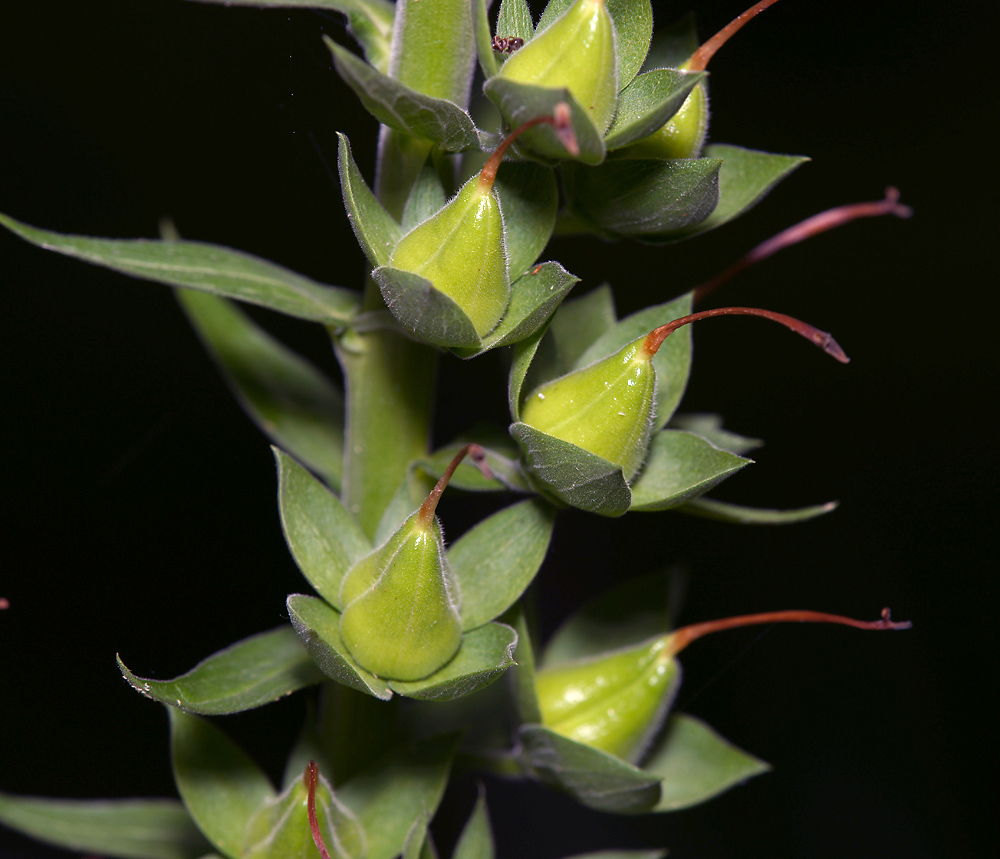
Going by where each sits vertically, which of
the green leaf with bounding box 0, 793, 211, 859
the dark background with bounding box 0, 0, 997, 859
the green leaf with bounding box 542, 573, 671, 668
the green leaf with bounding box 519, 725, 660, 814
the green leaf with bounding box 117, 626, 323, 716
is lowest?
the dark background with bounding box 0, 0, 997, 859

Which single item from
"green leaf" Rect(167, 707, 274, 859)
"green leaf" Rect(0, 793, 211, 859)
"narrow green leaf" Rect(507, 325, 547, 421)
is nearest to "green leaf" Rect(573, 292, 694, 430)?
"narrow green leaf" Rect(507, 325, 547, 421)

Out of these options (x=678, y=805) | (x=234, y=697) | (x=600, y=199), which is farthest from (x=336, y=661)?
(x=678, y=805)

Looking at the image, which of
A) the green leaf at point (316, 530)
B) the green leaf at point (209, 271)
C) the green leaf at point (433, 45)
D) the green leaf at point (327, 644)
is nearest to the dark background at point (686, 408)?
the green leaf at point (209, 271)

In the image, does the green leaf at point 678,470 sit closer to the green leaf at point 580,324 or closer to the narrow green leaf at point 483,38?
the green leaf at point 580,324

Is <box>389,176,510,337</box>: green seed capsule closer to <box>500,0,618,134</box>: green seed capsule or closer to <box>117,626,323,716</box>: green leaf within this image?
<box>500,0,618,134</box>: green seed capsule

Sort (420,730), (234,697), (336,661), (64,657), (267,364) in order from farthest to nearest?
(64,657), (267,364), (420,730), (234,697), (336,661)

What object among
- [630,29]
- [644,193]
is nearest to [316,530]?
[644,193]

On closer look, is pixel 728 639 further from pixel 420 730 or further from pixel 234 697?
pixel 234 697
